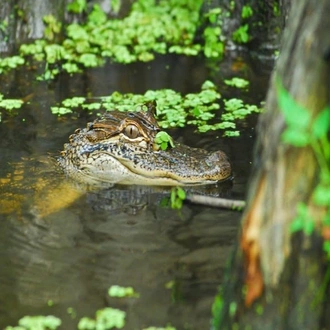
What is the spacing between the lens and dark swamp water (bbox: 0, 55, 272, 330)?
237 inches

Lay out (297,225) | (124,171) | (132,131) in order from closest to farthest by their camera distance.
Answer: (297,225) → (132,131) → (124,171)

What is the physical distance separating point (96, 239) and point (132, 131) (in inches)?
57.1

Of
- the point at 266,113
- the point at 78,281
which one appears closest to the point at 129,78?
the point at 78,281

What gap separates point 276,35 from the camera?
12117 mm

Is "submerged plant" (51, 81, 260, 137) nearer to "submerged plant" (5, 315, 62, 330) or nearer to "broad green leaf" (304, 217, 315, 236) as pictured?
"submerged plant" (5, 315, 62, 330)

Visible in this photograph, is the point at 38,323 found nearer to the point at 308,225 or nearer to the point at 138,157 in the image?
the point at 308,225

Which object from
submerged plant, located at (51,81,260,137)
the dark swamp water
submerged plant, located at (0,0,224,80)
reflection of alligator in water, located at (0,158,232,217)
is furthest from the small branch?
submerged plant, located at (0,0,224,80)

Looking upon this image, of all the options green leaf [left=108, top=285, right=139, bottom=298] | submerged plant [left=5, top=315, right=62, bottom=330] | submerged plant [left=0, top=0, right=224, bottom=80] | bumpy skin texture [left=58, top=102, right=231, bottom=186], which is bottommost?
submerged plant [left=5, top=315, right=62, bottom=330]

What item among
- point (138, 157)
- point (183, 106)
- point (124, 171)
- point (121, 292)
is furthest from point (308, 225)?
point (183, 106)

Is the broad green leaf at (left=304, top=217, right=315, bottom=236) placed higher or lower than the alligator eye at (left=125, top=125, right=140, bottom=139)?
lower

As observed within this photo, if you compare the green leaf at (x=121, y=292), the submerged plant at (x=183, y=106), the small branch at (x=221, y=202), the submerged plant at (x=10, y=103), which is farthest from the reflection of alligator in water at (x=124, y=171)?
the small branch at (x=221, y=202)

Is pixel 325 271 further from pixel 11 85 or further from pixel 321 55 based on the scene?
pixel 11 85

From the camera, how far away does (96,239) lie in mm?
7102

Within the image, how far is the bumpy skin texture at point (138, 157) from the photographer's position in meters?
8.07
